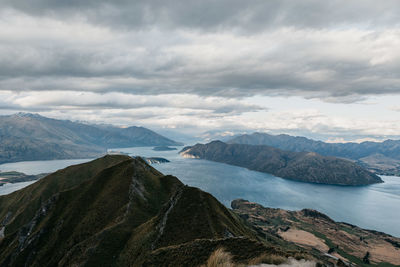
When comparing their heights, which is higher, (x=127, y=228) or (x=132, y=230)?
(x=127, y=228)

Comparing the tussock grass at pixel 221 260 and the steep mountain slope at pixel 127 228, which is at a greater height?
the tussock grass at pixel 221 260

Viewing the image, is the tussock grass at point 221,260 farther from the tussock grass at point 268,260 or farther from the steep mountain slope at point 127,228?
the tussock grass at point 268,260

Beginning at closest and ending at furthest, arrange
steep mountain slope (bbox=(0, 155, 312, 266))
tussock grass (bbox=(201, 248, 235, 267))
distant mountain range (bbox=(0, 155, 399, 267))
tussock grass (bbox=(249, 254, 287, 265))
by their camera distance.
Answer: tussock grass (bbox=(249, 254, 287, 265)) < tussock grass (bbox=(201, 248, 235, 267)) < distant mountain range (bbox=(0, 155, 399, 267)) < steep mountain slope (bbox=(0, 155, 312, 266))

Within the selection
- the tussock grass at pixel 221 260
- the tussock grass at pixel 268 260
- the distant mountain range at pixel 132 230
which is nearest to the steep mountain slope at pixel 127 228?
the distant mountain range at pixel 132 230

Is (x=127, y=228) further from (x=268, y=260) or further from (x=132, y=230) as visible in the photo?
(x=268, y=260)

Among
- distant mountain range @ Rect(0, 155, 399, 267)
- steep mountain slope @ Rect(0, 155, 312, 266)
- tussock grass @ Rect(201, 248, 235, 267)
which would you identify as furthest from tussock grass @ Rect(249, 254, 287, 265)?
tussock grass @ Rect(201, 248, 235, 267)

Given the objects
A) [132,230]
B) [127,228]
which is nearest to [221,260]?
[132,230]

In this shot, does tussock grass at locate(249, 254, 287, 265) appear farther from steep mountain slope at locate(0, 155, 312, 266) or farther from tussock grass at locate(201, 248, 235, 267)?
tussock grass at locate(201, 248, 235, 267)
